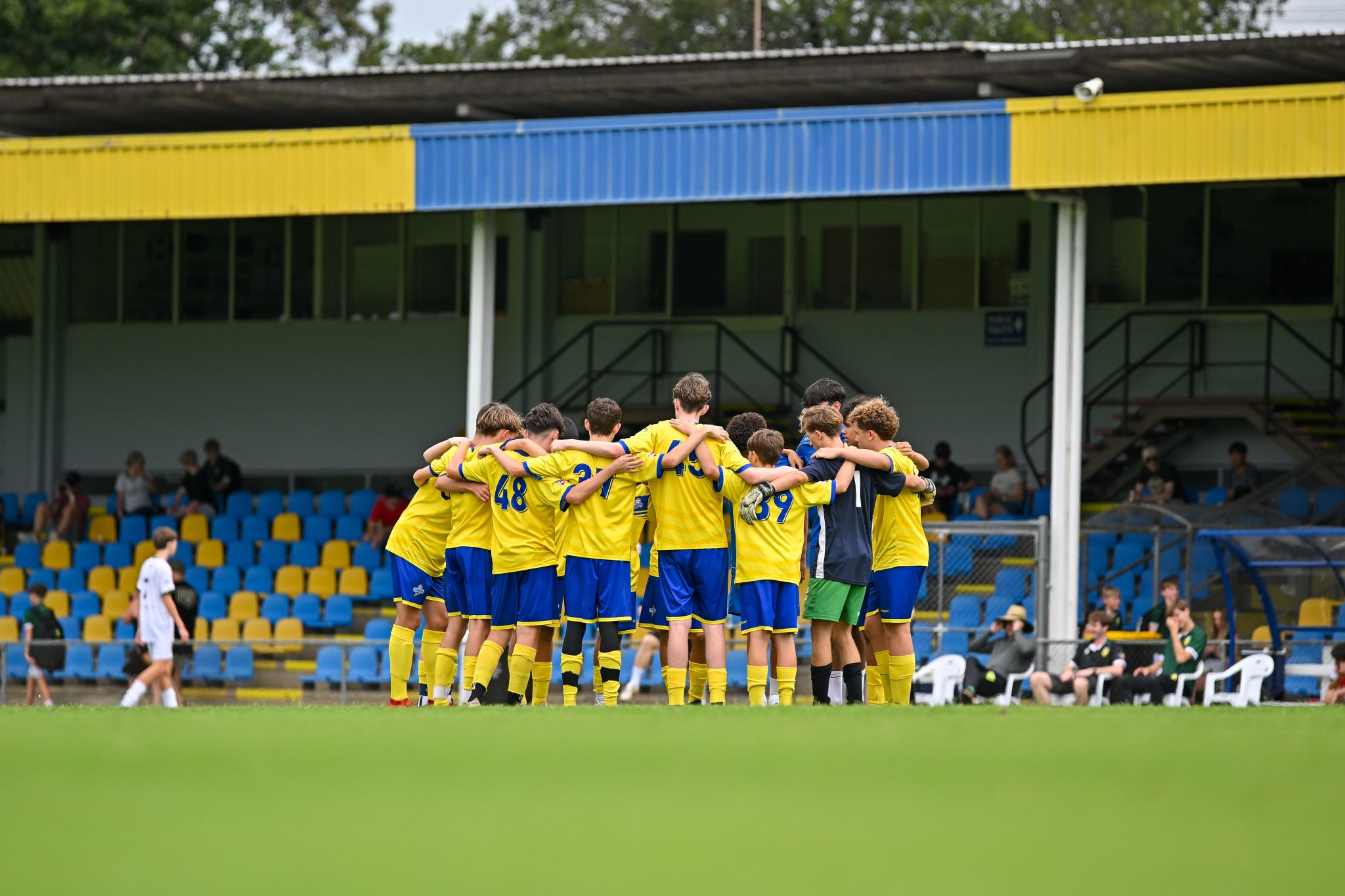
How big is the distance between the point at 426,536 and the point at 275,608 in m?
10.4

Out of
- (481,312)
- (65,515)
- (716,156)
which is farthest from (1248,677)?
(65,515)

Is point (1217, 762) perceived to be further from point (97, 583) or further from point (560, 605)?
point (97, 583)

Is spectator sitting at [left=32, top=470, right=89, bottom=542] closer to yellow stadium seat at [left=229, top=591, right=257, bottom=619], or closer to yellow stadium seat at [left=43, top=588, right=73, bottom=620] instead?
yellow stadium seat at [left=43, top=588, right=73, bottom=620]

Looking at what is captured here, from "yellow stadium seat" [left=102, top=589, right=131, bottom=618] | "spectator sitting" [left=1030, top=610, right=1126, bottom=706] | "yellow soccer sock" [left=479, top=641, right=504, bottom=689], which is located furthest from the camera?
"yellow stadium seat" [left=102, top=589, right=131, bottom=618]

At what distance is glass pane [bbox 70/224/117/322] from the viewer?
28797 millimetres

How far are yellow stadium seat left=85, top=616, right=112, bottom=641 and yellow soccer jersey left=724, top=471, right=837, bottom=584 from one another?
536 inches

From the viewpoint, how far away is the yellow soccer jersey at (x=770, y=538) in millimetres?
11172

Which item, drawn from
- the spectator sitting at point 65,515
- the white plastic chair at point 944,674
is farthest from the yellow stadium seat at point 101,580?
the white plastic chair at point 944,674

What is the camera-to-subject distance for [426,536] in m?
12.4

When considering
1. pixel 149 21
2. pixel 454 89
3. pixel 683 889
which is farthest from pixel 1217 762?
pixel 149 21

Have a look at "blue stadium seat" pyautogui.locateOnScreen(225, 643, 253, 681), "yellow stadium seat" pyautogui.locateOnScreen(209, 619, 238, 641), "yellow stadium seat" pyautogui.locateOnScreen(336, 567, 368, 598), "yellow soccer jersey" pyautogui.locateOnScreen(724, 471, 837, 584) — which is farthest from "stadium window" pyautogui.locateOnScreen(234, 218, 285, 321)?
"yellow soccer jersey" pyautogui.locateOnScreen(724, 471, 837, 584)

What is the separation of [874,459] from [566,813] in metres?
5.17

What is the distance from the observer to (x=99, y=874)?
17.2ft

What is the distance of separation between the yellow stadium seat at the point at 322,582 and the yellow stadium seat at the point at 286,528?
1794 millimetres
